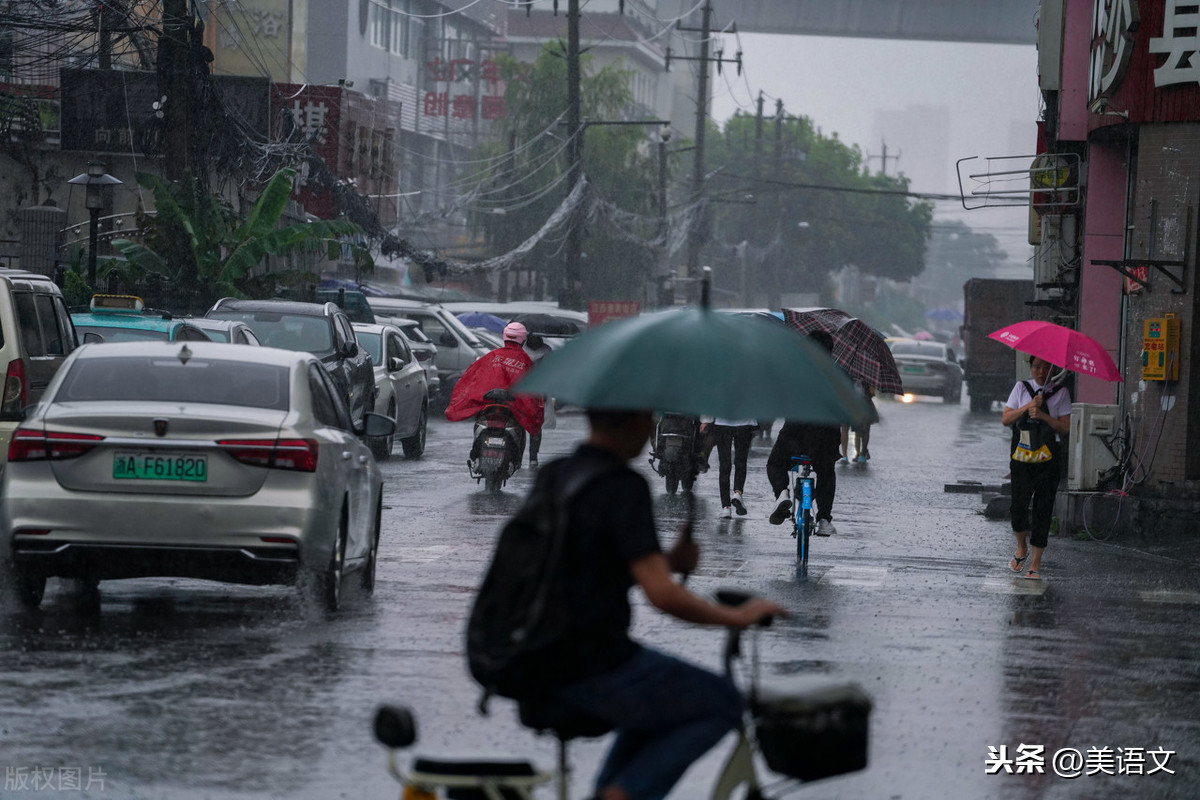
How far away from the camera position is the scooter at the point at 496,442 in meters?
18.7

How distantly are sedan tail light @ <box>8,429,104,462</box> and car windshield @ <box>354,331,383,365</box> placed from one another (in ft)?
47.1

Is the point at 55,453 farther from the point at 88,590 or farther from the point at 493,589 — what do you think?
the point at 493,589

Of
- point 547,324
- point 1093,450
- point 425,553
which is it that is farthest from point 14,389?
point 547,324

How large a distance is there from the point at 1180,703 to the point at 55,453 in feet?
18.0

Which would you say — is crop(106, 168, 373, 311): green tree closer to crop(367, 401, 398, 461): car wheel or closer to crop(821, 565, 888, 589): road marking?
crop(367, 401, 398, 461): car wheel

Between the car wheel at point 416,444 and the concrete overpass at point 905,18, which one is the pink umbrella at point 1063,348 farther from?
the concrete overpass at point 905,18

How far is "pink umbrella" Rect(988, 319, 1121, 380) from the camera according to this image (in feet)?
42.4

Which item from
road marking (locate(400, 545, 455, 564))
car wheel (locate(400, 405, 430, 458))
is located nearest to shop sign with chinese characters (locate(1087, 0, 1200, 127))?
road marking (locate(400, 545, 455, 564))

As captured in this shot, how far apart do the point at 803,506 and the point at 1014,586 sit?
5.18 ft

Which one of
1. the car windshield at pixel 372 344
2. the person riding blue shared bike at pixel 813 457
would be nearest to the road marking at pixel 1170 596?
the person riding blue shared bike at pixel 813 457

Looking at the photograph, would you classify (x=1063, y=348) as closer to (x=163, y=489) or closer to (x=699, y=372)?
(x=163, y=489)

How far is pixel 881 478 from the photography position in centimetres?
2423

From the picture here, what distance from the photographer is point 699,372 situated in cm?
452

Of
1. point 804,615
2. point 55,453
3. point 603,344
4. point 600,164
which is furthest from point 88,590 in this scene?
point 600,164
